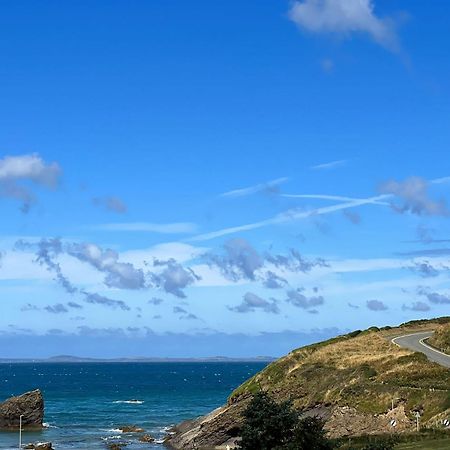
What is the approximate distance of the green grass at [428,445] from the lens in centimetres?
4699

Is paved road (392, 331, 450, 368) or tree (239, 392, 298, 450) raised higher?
paved road (392, 331, 450, 368)

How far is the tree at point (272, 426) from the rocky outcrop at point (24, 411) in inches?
2902

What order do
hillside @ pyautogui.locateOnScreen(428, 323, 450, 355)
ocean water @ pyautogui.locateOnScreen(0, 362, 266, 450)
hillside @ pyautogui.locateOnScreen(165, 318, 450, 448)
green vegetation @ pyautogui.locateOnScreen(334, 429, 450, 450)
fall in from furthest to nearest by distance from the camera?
ocean water @ pyautogui.locateOnScreen(0, 362, 266, 450), hillside @ pyautogui.locateOnScreen(428, 323, 450, 355), hillside @ pyautogui.locateOnScreen(165, 318, 450, 448), green vegetation @ pyautogui.locateOnScreen(334, 429, 450, 450)

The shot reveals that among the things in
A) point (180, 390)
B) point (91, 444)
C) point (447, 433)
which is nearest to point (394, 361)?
point (447, 433)

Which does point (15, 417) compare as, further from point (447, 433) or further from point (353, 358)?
point (447, 433)

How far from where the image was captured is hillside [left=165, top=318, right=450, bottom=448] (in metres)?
68.4

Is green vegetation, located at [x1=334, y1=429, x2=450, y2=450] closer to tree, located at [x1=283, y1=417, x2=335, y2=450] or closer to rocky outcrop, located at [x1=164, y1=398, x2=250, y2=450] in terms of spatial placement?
tree, located at [x1=283, y1=417, x2=335, y2=450]

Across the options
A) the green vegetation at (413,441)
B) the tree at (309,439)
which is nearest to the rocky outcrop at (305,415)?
the green vegetation at (413,441)

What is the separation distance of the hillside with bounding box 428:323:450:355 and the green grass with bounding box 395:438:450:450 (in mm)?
42620

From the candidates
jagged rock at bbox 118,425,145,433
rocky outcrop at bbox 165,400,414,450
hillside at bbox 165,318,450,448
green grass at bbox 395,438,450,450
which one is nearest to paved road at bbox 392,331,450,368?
hillside at bbox 165,318,450,448

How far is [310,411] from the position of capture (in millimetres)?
79000

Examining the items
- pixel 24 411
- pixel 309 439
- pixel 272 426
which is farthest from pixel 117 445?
pixel 309 439

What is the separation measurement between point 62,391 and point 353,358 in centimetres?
12389

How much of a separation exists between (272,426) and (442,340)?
57.0 m
